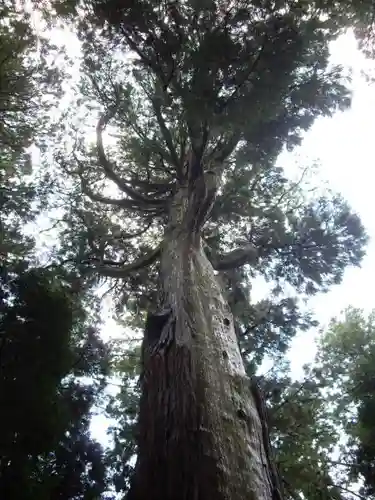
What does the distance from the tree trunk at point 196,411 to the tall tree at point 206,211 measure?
0.4 inches

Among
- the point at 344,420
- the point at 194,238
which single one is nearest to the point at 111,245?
the point at 194,238

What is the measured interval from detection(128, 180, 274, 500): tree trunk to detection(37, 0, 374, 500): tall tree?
0.03 ft

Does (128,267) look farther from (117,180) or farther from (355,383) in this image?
(355,383)

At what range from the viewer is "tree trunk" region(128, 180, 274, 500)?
2404 millimetres

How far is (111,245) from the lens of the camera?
808cm

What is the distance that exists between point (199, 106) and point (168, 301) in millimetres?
2099

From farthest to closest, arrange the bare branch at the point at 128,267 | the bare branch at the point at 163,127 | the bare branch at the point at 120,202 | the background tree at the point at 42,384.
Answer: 1. the bare branch at the point at 120,202
2. the bare branch at the point at 163,127
3. the bare branch at the point at 128,267
4. the background tree at the point at 42,384

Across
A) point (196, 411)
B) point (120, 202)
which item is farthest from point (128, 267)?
point (196, 411)

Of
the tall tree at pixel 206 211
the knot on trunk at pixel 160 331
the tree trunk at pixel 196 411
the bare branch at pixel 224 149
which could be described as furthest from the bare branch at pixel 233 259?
the knot on trunk at pixel 160 331

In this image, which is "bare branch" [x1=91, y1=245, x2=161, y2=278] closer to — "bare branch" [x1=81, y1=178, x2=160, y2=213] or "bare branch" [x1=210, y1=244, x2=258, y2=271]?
"bare branch" [x1=210, y1=244, x2=258, y2=271]

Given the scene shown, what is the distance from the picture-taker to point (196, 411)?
2.81 metres

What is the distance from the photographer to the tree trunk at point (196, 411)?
94.7 inches

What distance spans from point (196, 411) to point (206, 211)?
10.1ft

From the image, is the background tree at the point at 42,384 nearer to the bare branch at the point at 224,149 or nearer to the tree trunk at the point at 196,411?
the tree trunk at the point at 196,411
